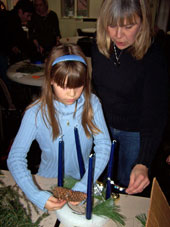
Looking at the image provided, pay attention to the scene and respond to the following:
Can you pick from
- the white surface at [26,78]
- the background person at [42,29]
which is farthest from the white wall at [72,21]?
the white surface at [26,78]

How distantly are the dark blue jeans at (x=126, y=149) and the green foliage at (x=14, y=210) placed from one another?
0.71m

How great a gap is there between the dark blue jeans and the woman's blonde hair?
501mm

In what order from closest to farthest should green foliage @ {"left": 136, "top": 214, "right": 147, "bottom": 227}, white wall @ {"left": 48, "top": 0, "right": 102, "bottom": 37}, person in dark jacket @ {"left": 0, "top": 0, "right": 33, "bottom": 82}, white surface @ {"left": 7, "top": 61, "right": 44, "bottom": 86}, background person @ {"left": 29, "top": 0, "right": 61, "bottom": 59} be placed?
green foliage @ {"left": 136, "top": 214, "right": 147, "bottom": 227} < white surface @ {"left": 7, "top": 61, "right": 44, "bottom": 86} < person in dark jacket @ {"left": 0, "top": 0, "right": 33, "bottom": 82} < background person @ {"left": 29, "top": 0, "right": 61, "bottom": 59} < white wall @ {"left": 48, "top": 0, "right": 102, "bottom": 37}

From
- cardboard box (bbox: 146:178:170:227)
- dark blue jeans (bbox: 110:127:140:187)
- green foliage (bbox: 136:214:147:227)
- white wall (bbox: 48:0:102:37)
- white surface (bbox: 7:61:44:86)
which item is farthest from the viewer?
white wall (bbox: 48:0:102:37)

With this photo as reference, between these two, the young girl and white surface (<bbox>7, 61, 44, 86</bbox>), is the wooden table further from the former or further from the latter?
white surface (<bbox>7, 61, 44, 86</bbox>)

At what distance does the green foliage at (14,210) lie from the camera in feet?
2.67

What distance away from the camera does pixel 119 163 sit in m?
1.53

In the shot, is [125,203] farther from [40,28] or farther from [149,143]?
[40,28]

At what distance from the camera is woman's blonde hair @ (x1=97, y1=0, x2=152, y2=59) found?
1.02 m

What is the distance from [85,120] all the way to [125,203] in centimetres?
45

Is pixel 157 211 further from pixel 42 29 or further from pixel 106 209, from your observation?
pixel 42 29

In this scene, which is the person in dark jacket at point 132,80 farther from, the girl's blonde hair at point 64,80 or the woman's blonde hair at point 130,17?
the girl's blonde hair at point 64,80

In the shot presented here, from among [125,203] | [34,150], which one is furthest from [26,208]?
[34,150]

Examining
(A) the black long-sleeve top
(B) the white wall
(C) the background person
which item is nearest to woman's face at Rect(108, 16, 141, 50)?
(A) the black long-sleeve top
